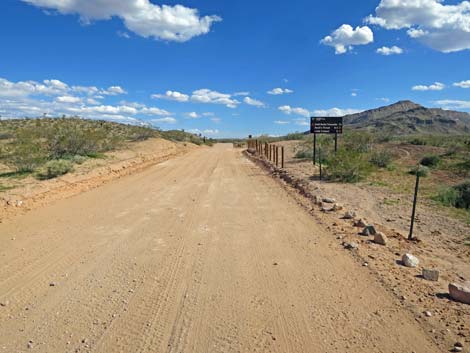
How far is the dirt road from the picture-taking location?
3.96m

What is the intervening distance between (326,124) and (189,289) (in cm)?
1782

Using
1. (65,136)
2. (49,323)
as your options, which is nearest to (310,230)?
(49,323)

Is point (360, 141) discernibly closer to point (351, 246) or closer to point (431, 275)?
point (351, 246)

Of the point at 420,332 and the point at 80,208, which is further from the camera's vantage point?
the point at 80,208

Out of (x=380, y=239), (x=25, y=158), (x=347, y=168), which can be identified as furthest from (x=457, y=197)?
(x=25, y=158)

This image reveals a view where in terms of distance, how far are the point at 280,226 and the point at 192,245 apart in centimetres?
236

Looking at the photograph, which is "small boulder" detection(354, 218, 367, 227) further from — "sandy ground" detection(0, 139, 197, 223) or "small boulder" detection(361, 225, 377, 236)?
"sandy ground" detection(0, 139, 197, 223)

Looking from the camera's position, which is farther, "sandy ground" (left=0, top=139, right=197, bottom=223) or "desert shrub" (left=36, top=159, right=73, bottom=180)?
"desert shrub" (left=36, top=159, right=73, bottom=180)

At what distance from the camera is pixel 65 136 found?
21.1 meters

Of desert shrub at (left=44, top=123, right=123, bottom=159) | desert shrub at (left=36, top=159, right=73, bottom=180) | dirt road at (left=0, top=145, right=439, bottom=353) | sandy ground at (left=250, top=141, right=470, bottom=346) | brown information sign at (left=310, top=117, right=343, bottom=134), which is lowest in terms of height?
dirt road at (left=0, top=145, right=439, bottom=353)

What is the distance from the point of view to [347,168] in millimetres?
15703

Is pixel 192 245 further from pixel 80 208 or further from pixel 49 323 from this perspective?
pixel 80 208

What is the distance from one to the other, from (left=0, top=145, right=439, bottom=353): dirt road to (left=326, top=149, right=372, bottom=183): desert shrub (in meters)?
7.33

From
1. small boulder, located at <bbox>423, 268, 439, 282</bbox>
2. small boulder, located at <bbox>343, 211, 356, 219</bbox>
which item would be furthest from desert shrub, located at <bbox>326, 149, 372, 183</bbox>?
small boulder, located at <bbox>423, 268, 439, 282</bbox>
